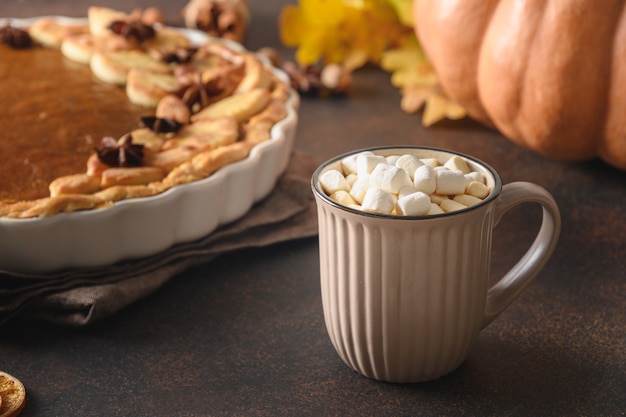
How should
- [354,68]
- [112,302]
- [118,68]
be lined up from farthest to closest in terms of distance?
1. [354,68]
2. [118,68]
3. [112,302]

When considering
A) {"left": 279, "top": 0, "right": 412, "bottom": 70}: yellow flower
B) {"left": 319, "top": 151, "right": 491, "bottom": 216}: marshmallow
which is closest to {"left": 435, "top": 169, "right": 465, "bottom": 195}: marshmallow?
{"left": 319, "top": 151, "right": 491, "bottom": 216}: marshmallow

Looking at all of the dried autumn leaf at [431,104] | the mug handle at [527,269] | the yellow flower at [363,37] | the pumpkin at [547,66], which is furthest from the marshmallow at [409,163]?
the yellow flower at [363,37]

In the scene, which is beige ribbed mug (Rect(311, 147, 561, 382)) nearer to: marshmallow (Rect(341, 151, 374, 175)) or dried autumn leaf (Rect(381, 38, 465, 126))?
marshmallow (Rect(341, 151, 374, 175))

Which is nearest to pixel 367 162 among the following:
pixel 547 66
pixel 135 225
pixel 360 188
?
pixel 360 188

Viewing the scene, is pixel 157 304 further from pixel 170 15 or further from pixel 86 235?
pixel 170 15

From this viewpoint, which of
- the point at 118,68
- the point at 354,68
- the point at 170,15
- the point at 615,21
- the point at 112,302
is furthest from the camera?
the point at 170,15

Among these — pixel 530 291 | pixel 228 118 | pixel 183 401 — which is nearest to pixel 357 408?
pixel 183 401
